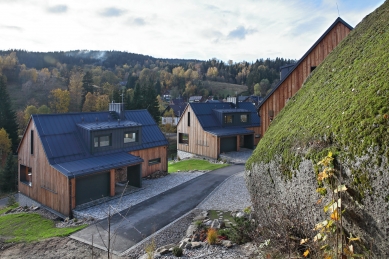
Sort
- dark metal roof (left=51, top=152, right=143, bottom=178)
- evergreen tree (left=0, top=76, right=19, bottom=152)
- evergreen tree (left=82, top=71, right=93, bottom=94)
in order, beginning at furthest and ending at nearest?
evergreen tree (left=82, top=71, right=93, bottom=94) → evergreen tree (left=0, top=76, right=19, bottom=152) → dark metal roof (left=51, top=152, right=143, bottom=178)

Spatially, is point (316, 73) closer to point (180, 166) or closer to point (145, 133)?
point (145, 133)

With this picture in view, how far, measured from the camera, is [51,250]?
11.5 m

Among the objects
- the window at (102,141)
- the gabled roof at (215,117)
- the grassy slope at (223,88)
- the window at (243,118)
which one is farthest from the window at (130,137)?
the grassy slope at (223,88)

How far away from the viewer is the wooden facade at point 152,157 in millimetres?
22594

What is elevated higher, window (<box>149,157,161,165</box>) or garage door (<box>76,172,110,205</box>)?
window (<box>149,157,161,165</box>)

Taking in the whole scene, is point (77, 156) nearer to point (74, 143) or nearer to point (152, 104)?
point (74, 143)

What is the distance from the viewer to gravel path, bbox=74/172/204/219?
51.4 ft

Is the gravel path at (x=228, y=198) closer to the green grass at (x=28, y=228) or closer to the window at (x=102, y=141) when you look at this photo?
the green grass at (x=28, y=228)

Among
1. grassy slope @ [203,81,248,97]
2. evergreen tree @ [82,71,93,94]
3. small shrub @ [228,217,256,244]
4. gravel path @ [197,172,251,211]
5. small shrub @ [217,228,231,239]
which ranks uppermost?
grassy slope @ [203,81,248,97]

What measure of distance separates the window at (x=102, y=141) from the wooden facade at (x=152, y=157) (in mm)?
2140

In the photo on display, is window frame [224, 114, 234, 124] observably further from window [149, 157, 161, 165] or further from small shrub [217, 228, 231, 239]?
small shrub [217, 228, 231, 239]

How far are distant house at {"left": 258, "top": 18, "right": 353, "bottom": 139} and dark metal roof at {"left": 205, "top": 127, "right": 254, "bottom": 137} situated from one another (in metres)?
13.3

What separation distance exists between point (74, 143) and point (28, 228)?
577cm

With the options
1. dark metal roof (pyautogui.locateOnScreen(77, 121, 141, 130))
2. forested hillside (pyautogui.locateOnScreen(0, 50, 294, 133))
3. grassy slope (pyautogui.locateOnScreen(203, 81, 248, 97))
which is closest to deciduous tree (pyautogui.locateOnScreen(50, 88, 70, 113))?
forested hillside (pyautogui.locateOnScreen(0, 50, 294, 133))
